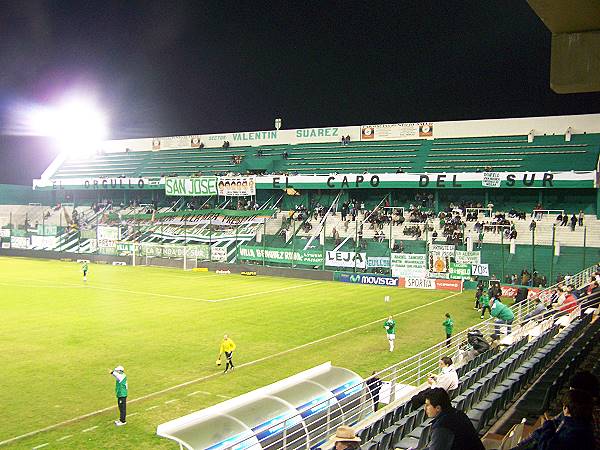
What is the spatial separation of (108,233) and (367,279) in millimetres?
30851

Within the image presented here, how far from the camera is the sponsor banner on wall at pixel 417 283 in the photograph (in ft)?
143

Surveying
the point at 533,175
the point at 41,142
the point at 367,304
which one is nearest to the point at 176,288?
the point at 367,304

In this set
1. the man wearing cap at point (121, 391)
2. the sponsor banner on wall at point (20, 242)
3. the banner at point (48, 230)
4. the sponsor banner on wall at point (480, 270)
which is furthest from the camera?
the sponsor banner on wall at point (20, 242)

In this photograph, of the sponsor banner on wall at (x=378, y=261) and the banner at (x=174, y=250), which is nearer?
the sponsor banner on wall at (x=378, y=261)

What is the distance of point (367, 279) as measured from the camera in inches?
1821

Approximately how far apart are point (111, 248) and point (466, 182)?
3701 cm

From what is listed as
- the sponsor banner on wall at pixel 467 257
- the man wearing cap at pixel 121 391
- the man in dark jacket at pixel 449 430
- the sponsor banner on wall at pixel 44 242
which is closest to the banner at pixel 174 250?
the sponsor banner on wall at pixel 44 242

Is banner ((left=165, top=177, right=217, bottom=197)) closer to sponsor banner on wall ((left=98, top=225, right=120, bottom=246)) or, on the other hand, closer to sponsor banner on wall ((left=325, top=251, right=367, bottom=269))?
sponsor banner on wall ((left=98, top=225, right=120, bottom=246))

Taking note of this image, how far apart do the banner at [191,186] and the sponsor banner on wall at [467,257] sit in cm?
2907

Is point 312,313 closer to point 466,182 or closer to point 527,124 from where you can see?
point 466,182

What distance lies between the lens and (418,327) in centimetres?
2756

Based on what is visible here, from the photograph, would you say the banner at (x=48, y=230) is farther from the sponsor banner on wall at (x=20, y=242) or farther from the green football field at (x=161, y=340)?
the green football field at (x=161, y=340)

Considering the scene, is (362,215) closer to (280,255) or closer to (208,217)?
(280,255)

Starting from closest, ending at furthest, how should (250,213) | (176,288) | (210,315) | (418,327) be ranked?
(418,327)
(210,315)
(176,288)
(250,213)
